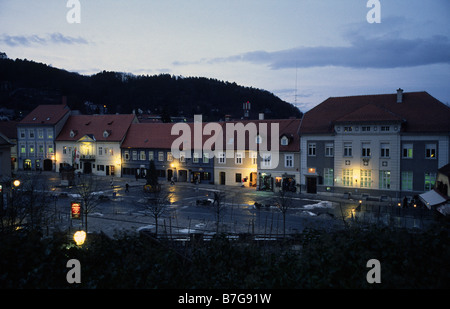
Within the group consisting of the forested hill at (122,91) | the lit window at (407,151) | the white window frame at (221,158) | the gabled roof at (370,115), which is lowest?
the white window frame at (221,158)

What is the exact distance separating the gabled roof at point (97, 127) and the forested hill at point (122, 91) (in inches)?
2670

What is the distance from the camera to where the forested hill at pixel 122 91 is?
135600 millimetres

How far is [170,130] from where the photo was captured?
52938mm

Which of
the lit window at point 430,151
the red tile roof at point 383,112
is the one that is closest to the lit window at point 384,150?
the red tile roof at point 383,112

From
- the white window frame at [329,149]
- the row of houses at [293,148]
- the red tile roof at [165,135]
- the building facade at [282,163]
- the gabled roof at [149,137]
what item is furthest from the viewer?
the gabled roof at [149,137]

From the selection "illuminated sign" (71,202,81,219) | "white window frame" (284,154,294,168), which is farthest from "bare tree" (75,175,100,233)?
"white window frame" (284,154,294,168)

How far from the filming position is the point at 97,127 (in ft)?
191

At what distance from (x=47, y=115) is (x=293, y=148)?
4482 centimetres

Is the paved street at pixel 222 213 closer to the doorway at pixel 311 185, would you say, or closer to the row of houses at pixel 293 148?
the doorway at pixel 311 185

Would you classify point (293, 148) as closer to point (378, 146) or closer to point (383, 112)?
point (378, 146)

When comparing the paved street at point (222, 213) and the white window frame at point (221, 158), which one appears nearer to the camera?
the paved street at point (222, 213)
